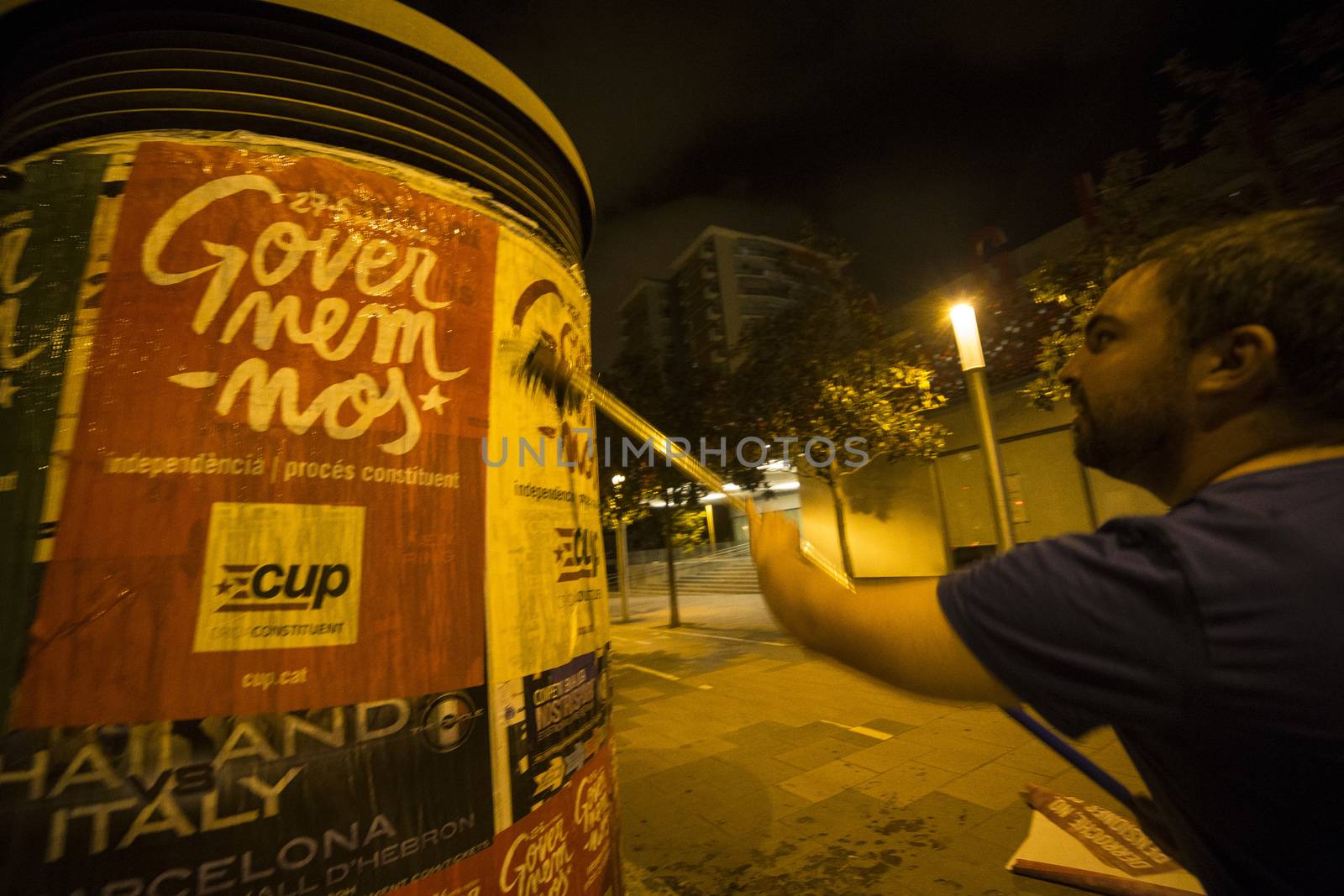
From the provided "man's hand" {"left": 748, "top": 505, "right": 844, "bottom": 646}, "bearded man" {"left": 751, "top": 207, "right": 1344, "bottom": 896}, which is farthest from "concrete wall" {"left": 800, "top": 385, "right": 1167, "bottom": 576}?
"bearded man" {"left": 751, "top": 207, "right": 1344, "bottom": 896}

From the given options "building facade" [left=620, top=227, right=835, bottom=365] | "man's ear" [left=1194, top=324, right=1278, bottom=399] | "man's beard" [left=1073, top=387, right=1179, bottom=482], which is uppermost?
"building facade" [left=620, top=227, right=835, bottom=365]

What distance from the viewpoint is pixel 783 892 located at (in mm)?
3594

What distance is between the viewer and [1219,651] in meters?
0.89

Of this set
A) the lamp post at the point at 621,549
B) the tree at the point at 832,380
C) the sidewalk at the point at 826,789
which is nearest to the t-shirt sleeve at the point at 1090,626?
the sidewalk at the point at 826,789

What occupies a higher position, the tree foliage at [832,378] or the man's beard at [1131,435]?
the tree foliage at [832,378]

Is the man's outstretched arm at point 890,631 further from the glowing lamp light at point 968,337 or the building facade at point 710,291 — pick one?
the building facade at point 710,291

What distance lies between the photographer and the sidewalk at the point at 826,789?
3760 millimetres

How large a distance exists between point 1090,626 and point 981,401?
6.03m

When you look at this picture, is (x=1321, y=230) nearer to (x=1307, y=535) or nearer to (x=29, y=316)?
(x=1307, y=535)

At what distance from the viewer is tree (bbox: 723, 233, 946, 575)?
1172 cm

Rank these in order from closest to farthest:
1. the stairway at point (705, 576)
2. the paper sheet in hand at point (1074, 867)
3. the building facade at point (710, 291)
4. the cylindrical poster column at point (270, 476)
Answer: the cylindrical poster column at point (270, 476) < the paper sheet in hand at point (1074, 867) < the stairway at point (705, 576) < the building facade at point (710, 291)

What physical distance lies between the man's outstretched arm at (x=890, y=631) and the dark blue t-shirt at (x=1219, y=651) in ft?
0.18

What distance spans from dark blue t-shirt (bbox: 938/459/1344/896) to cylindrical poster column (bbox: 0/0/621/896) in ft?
4.71

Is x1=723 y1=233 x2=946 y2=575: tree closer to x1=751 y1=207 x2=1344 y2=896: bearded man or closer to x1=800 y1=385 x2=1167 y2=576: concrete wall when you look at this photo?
x1=800 y1=385 x2=1167 y2=576: concrete wall
